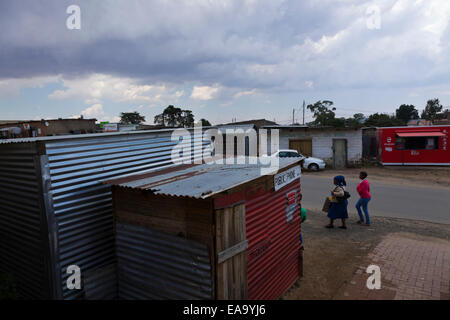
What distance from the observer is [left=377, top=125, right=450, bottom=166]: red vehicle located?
69.4 ft

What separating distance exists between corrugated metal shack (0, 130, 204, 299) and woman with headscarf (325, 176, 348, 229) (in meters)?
5.88

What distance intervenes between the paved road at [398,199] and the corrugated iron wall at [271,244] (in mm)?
5606

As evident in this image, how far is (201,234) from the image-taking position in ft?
13.7

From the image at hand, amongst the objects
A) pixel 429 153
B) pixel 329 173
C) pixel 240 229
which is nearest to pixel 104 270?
pixel 240 229

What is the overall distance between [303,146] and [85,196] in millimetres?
20413

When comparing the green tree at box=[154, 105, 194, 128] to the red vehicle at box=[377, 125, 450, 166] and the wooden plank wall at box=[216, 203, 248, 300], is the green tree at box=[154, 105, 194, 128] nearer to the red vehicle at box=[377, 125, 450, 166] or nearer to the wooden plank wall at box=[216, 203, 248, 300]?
the red vehicle at box=[377, 125, 450, 166]

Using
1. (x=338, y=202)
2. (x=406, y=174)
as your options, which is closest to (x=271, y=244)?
(x=338, y=202)

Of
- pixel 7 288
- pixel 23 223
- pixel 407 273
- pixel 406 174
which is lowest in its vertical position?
pixel 407 273

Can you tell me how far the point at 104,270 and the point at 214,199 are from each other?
2552mm

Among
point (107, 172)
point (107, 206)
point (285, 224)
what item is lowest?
point (285, 224)

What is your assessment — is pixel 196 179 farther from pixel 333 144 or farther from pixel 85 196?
pixel 333 144

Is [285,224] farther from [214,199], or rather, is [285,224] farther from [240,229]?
[214,199]
